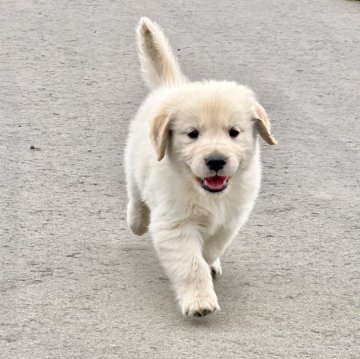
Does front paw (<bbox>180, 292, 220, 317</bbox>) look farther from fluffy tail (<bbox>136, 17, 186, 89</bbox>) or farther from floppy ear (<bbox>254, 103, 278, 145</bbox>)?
fluffy tail (<bbox>136, 17, 186, 89</bbox>)

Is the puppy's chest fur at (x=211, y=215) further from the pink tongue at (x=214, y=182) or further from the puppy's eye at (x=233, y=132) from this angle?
the puppy's eye at (x=233, y=132)

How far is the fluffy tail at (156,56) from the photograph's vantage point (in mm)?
6469

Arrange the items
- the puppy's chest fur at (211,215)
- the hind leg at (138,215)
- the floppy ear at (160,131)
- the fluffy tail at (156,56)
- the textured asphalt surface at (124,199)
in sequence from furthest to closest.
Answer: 1. the fluffy tail at (156,56)
2. the hind leg at (138,215)
3. the puppy's chest fur at (211,215)
4. the floppy ear at (160,131)
5. the textured asphalt surface at (124,199)

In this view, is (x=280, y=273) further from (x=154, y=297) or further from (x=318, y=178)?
(x=318, y=178)

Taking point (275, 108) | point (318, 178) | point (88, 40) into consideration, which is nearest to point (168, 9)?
point (88, 40)

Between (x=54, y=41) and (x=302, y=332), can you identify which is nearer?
(x=302, y=332)

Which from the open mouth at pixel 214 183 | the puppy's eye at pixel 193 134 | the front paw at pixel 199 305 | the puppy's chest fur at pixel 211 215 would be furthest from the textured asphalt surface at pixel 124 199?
the puppy's eye at pixel 193 134

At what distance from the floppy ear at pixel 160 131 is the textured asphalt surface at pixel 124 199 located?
719mm

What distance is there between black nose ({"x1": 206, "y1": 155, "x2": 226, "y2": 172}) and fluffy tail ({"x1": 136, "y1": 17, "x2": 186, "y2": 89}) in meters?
1.57

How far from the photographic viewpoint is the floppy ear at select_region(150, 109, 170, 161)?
5125 millimetres

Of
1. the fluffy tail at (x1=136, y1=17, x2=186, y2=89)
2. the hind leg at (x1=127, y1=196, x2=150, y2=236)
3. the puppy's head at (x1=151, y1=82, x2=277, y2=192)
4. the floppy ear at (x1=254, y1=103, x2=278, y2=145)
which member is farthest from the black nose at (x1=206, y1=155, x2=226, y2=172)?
the fluffy tail at (x1=136, y1=17, x2=186, y2=89)

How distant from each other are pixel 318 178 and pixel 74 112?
91.2 inches

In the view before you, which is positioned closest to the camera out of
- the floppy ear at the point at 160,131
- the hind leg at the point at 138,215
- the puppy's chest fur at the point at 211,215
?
the floppy ear at the point at 160,131

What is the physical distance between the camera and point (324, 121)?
8.80 m
